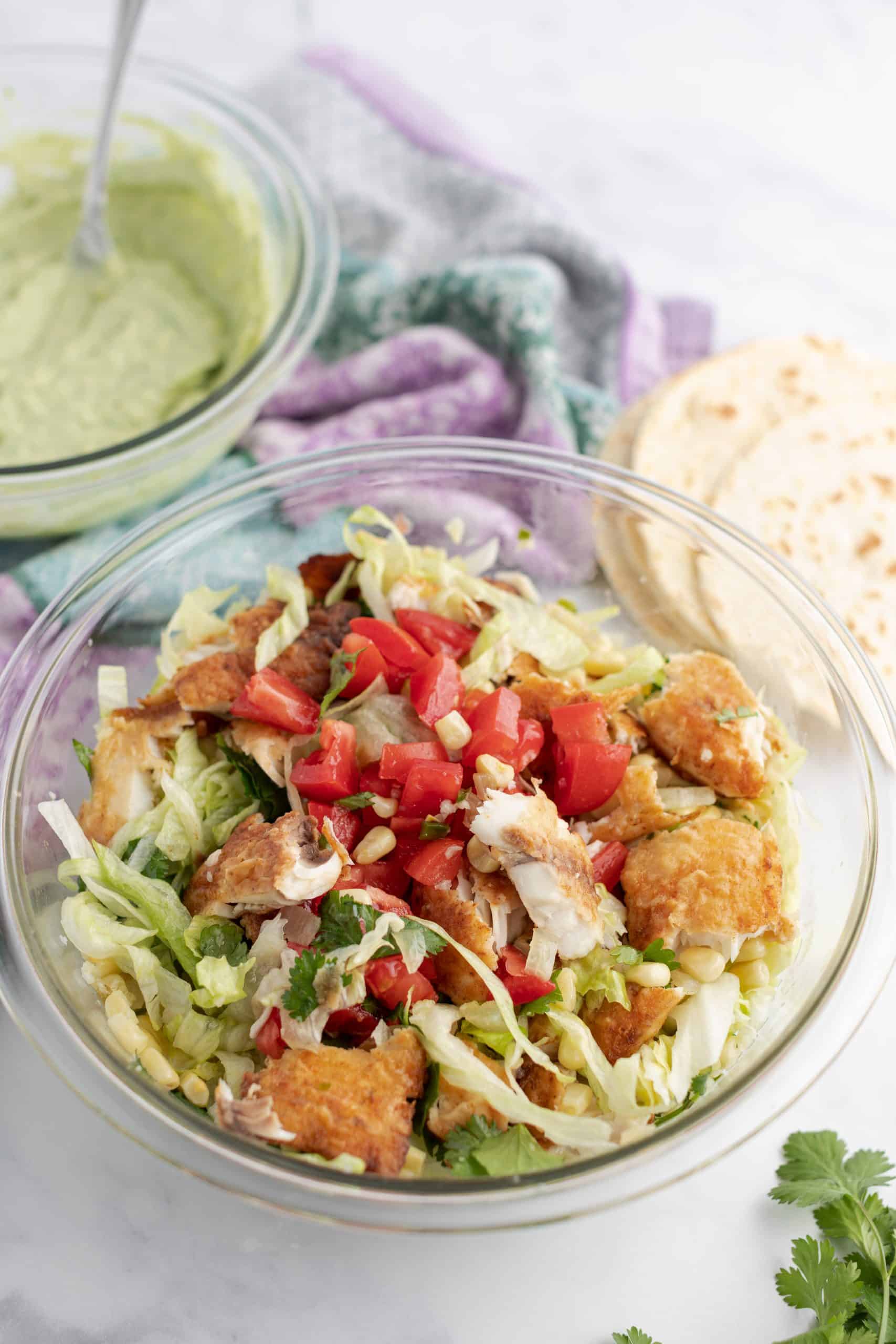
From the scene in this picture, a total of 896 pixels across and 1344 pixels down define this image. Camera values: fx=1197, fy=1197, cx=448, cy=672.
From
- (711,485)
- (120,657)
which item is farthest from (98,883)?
(711,485)

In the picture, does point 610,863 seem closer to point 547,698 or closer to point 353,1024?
point 547,698

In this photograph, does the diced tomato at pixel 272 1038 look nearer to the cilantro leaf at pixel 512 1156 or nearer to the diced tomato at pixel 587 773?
the cilantro leaf at pixel 512 1156

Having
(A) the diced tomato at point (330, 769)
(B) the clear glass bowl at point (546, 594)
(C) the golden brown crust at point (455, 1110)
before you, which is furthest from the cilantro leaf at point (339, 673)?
(C) the golden brown crust at point (455, 1110)

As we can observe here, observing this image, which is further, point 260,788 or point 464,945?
point 260,788

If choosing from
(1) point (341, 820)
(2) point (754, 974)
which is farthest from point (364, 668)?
(2) point (754, 974)

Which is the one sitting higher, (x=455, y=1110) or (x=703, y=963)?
(x=703, y=963)

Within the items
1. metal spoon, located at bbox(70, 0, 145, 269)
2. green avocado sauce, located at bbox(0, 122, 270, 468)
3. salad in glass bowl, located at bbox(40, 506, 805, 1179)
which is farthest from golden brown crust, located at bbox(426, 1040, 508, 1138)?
metal spoon, located at bbox(70, 0, 145, 269)

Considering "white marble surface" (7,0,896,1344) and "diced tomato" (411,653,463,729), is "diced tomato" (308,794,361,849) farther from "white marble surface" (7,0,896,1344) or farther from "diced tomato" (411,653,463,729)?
"white marble surface" (7,0,896,1344)
